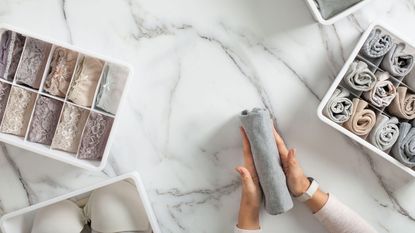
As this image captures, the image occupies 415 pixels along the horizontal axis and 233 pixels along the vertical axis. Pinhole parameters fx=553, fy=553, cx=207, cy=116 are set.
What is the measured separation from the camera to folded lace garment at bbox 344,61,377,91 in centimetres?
119

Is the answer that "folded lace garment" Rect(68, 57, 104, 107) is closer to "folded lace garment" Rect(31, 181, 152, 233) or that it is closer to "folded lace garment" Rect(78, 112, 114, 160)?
"folded lace garment" Rect(78, 112, 114, 160)

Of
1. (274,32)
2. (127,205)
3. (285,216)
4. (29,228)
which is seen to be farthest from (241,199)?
(29,228)

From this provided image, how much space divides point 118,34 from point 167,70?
0.14 meters

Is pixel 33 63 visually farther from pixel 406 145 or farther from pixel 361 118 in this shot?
pixel 406 145

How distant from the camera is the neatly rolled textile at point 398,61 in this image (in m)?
1.19

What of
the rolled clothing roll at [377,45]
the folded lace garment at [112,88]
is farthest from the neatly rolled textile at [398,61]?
the folded lace garment at [112,88]

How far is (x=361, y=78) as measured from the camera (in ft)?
3.91

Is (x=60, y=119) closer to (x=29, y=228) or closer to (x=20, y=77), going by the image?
(x=20, y=77)

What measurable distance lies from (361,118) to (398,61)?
15 centimetres

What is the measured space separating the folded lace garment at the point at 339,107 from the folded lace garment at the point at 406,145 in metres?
0.12

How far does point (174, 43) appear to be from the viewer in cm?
128

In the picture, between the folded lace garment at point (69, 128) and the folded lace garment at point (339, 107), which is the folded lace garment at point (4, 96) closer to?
the folded lace garment at point (69, 128)

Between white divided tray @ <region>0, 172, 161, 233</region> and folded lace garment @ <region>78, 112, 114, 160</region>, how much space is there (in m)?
0.08

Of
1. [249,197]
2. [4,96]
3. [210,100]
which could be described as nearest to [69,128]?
[4,96]
